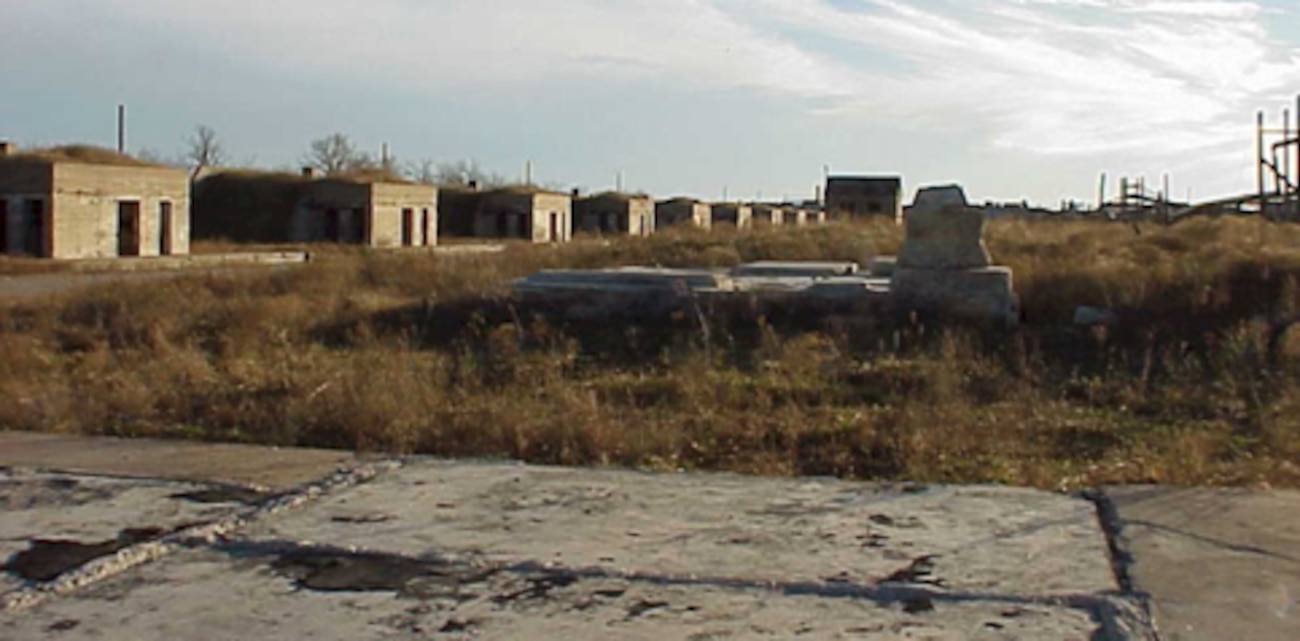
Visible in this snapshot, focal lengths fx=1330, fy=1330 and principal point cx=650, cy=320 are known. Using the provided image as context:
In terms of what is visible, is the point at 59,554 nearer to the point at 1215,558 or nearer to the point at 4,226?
the point at 1215,558

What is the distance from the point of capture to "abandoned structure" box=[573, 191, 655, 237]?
159 ft

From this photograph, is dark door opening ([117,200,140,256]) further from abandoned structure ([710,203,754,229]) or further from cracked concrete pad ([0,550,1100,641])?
cracked concrete pad ([0,550,1100,641])

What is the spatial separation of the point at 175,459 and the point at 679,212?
153 ft

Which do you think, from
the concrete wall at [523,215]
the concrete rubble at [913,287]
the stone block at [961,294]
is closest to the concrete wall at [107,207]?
the concrete wall at [523,215]

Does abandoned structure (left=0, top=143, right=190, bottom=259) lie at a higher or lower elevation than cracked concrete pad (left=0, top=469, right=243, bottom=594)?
higher

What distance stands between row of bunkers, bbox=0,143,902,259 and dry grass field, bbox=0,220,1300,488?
552 inches

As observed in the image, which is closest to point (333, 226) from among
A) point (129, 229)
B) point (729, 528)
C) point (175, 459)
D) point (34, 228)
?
point (129, 229)

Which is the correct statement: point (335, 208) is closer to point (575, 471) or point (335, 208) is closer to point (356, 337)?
point (356, 337)

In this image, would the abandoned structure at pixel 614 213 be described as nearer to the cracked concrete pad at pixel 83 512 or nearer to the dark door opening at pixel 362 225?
the dark door opening at pixel 362 225

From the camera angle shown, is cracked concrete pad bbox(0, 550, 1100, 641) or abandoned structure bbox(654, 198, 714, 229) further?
abandoned structure bbox(654, 198, 714, 229)

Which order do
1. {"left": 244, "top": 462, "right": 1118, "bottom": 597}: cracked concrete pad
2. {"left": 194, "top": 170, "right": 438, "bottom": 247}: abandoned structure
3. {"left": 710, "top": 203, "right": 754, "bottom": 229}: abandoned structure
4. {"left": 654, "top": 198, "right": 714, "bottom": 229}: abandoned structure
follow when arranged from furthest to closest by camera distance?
{"left": 710, "top": 203, "right": 754, "bottom": 229}: abandoned structure < {"left": 654, "top": 198, "right": 714, "bottom": 229}: abandoned structure < {"left": 194, "top": 170, "right": 438, "bottom": 247}: abandoned structure < {"left": 244, "top": 462, "right": 1118, "bottom": 597}: cracked concrete pad

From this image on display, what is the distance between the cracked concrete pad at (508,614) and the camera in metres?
3.21

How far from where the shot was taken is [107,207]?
98.3 ft

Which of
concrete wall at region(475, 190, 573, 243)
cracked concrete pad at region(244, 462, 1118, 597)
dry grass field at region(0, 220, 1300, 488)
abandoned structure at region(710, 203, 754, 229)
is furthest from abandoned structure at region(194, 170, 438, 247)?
cracked concrete pad at region(244, 462, 1118, 597)
